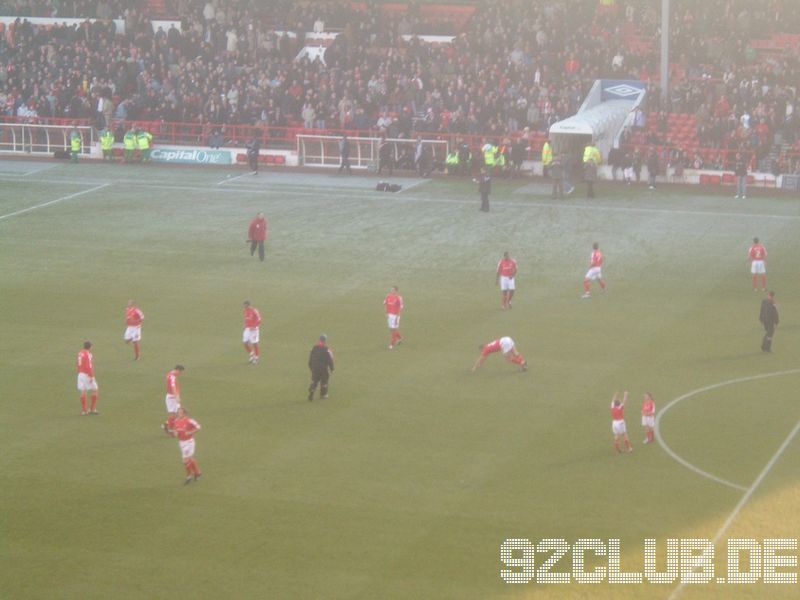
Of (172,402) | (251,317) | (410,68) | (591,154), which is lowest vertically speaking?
(172,402)

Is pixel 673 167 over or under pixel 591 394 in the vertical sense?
over

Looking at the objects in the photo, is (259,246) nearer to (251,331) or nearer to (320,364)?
(251,331)

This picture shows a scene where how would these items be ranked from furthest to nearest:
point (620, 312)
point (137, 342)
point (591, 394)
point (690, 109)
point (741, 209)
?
1. point (690, 109)
2. point (741, 209)
3. point (620, 312)
4. point (137, 342)
5. point (591, 394)

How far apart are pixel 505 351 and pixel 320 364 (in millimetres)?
4892

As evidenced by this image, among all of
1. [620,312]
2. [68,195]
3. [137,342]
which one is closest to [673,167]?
[620,312]

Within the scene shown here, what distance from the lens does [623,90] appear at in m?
66.2

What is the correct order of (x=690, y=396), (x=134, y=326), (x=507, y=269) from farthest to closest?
(x=507, y=269)
(x=134, y=326)
(x=690, y=396)

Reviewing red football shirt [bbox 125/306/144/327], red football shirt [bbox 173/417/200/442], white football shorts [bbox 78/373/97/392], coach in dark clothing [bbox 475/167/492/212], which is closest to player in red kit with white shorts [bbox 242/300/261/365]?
red football shirt [bbox 125/306/144/327]

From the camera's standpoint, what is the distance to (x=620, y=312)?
41.6 meters

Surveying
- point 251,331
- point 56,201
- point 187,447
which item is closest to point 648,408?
point 187,447

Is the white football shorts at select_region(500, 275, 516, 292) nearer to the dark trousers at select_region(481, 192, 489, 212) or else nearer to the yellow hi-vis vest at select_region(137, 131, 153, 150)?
the dark trousers at select_region(481, 192, 489, 212)

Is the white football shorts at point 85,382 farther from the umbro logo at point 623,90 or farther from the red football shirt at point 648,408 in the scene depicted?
the umbro logo at point 623,90

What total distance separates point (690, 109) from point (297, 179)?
1800cm

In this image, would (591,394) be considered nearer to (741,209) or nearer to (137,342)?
(137,342)
